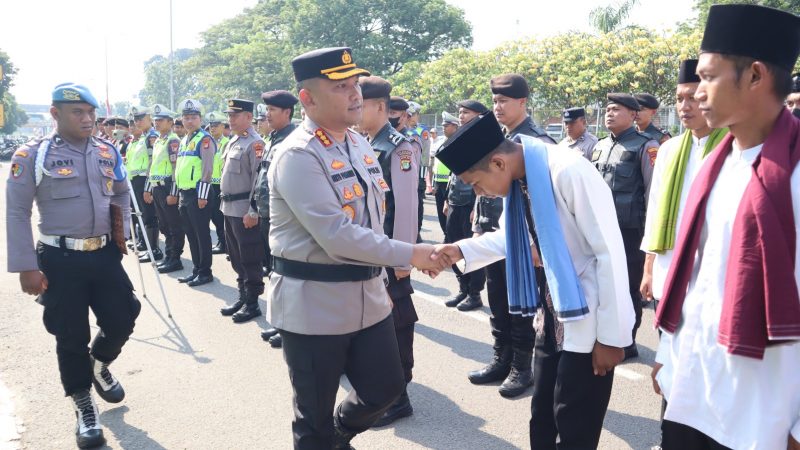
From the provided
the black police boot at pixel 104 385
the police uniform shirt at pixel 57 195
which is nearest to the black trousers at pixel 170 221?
the black police boot at pixel 104 385

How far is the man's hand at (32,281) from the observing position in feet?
11.7

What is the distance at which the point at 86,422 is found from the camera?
3727 millimetres

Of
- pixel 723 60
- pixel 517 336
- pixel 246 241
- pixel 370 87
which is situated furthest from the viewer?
pixel 246 241

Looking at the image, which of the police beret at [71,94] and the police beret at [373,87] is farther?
the police beret at [373,87]

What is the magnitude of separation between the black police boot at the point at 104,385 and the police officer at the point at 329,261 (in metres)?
2.00

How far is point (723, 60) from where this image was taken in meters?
1.77

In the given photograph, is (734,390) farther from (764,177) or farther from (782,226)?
(764,177)

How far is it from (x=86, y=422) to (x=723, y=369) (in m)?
3.52

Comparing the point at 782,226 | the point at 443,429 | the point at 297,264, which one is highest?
the point at 782,226

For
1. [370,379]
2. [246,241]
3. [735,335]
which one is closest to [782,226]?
[735,335]

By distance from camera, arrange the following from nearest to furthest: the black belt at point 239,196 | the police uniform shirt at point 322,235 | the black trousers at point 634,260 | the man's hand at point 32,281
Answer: the police uniform shirt at point 322,235 → the man's hand at point 32,281 → the black trousers at point 634,260 → the black belt at point 239,196

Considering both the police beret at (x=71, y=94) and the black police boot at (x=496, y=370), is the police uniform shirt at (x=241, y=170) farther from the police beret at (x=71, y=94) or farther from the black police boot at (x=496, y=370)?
the black police boot at (x=496, y=370)

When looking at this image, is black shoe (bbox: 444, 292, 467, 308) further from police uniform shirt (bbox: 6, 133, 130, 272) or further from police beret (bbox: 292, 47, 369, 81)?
police beret (bbox: 292, 47, 369, 81)

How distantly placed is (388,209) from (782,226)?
107 inches
